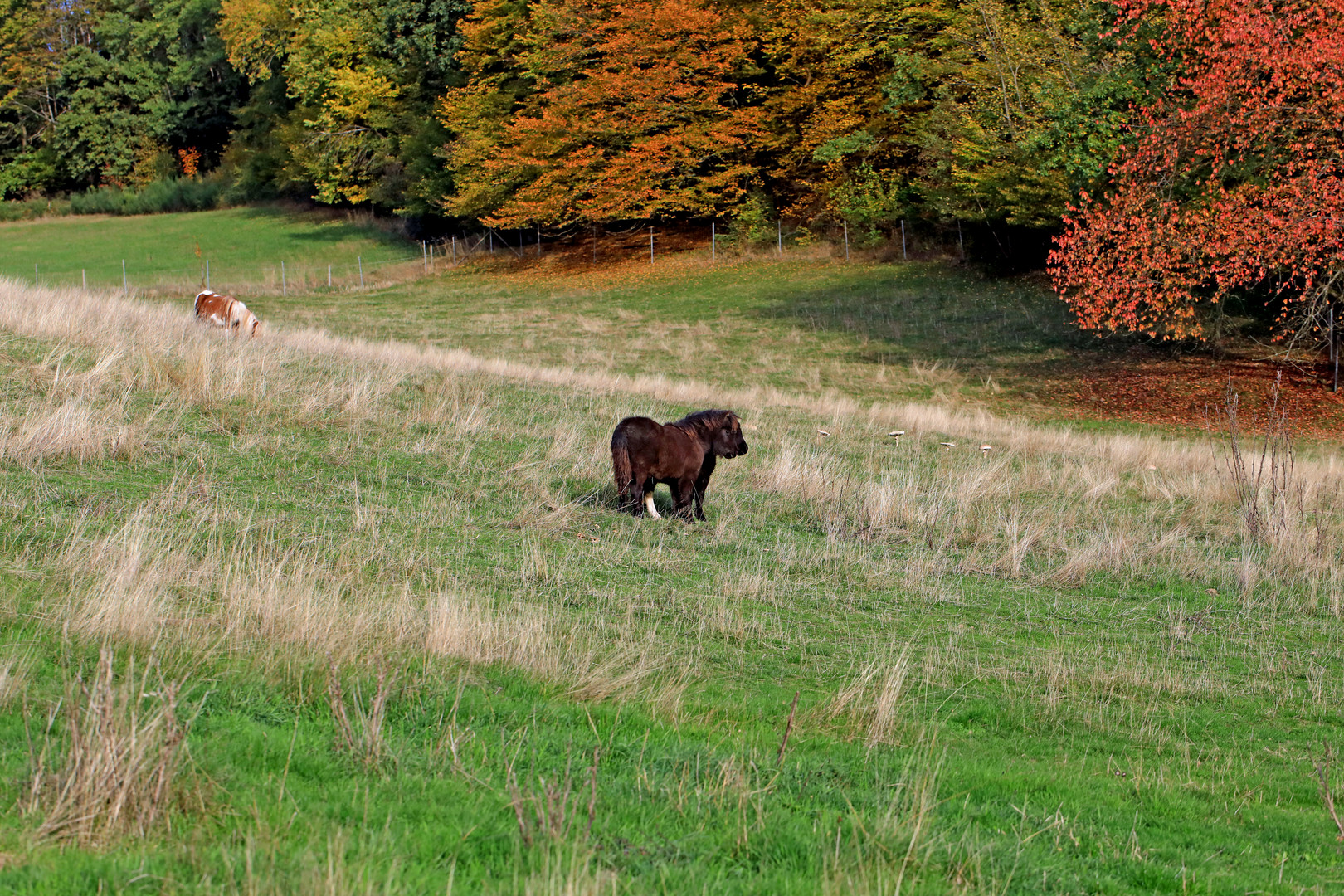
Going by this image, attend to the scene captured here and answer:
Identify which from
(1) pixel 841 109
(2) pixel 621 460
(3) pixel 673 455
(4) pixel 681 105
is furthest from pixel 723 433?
(4) pixel 681 105

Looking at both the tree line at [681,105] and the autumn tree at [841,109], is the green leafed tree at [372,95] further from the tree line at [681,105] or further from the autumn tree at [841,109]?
the autumn tree at [841,109]

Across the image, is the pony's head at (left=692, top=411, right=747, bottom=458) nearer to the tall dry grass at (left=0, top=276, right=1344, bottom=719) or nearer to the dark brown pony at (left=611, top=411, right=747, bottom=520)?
the dark brown pony at (left=611, top=411, right=747, bottom=520)

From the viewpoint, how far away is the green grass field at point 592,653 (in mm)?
4473

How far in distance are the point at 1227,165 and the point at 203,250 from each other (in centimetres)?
5924

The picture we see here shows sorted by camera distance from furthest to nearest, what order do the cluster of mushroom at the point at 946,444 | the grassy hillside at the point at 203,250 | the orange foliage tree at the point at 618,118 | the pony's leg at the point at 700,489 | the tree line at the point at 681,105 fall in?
the grassy hillside at the point at 203,250 < the orange foliage tree at the point at 618,118 < the tree line at the point at 681,105 < the cluster of mushroom at the point at 946,444 < the pony's leg at the point at 700,489

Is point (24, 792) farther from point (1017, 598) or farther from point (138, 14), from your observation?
point (138, 14)

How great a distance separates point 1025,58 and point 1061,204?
8571 millimetres

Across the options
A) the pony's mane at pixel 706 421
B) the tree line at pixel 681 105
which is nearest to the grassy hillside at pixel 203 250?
the tree line at pixel 681 105

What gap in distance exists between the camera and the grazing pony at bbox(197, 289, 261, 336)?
22823 mm

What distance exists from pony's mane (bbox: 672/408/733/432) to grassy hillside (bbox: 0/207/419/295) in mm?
42306

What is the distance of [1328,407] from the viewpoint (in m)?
28.4

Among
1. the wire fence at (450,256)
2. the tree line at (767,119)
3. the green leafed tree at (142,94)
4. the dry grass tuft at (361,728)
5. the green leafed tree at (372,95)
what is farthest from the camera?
the green leafed tree at (142,94)

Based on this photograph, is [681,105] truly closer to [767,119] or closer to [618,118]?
[618,118]

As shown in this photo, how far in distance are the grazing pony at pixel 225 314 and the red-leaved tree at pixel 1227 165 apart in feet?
58.8
